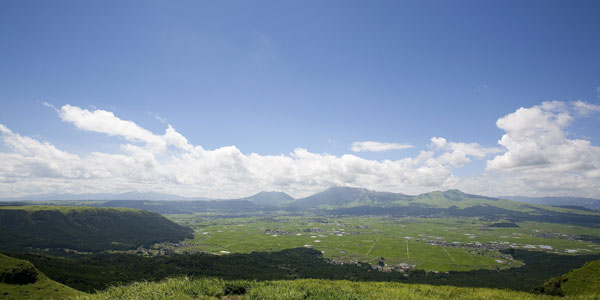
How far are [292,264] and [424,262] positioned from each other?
10421 cm

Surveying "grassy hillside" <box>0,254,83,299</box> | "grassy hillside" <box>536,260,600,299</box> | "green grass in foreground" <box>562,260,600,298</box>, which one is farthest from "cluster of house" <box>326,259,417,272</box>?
"grassy hillside" <box>0,254,83,299</box>

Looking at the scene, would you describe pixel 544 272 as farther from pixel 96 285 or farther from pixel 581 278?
pixel 96 285

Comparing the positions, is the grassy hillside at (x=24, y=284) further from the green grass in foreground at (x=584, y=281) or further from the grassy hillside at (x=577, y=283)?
the green grass in foreground at (x=584, y=281)

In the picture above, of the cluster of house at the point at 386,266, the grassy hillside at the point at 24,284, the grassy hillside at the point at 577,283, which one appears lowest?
the cluster of house at the point at 386,266

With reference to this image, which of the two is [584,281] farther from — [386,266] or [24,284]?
[386,266]

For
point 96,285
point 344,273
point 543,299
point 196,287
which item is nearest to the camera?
point 196,287

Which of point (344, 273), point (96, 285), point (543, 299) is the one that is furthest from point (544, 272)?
point (96, 285)

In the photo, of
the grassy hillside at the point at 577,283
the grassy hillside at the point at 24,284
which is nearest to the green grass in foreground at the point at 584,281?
the grassy hillside at the point at 577,283

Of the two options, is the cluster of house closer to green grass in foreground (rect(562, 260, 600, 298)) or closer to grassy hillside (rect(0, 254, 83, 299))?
green grass in foreground (rect(562, 260, 600, 298))

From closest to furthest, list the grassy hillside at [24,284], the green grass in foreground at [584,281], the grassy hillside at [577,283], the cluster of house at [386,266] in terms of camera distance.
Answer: the green grass in foreground at [584,281] → the grassy hillside at [577,283] → the grassy hillside at [24,284] → the cluster of house at [386,266]

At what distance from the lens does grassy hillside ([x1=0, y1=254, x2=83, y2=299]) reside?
5609cm

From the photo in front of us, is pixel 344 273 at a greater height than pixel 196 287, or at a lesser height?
lesser

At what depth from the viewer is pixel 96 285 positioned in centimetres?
9925

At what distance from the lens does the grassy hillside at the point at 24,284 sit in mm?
56094
